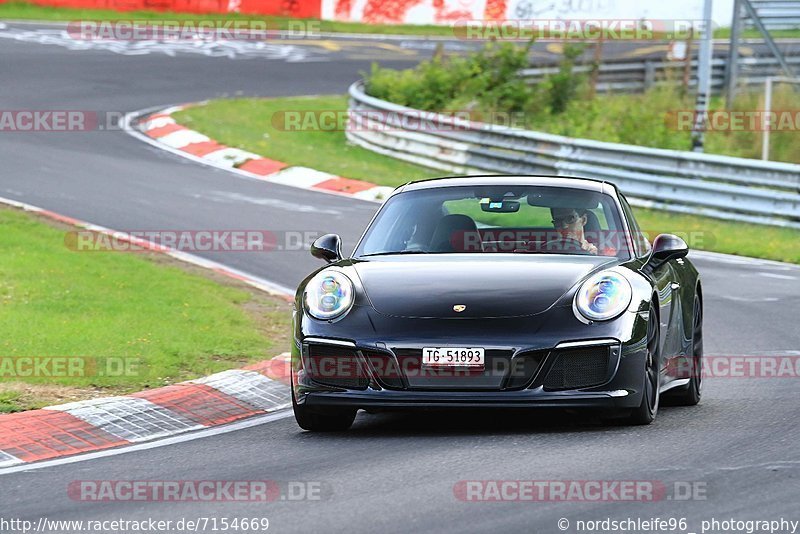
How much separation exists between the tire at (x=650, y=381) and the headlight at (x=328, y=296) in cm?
150

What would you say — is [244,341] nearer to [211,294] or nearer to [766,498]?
[211,294]

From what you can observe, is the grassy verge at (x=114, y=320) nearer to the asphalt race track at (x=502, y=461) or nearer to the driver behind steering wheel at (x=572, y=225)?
the asphalt race track at (x=502, y=461)

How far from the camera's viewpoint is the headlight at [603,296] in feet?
24.1

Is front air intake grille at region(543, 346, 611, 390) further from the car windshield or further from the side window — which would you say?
the side window

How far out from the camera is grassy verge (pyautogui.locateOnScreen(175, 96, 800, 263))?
16.9 m

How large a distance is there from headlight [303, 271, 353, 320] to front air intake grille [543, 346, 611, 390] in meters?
1.07

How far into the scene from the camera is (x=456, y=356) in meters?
7.20

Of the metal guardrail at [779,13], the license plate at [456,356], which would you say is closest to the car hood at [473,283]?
the license plate at [456,356]

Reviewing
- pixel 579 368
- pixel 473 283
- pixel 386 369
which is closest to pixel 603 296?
pixel 579 368

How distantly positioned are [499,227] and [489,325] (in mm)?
1526

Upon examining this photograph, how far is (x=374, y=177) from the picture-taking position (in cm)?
2091

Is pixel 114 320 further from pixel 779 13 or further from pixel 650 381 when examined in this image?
pixel 779 13

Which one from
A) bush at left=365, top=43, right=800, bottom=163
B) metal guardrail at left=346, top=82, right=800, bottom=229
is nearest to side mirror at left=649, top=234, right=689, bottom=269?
metal guardrail at left=346, top=82, right=800, bottom=229

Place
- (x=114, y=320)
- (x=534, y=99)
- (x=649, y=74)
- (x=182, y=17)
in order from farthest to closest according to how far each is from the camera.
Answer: (x=182, y=17)
(x=649, y=74)
(x=534, y=99)
(x=114, y=320)
